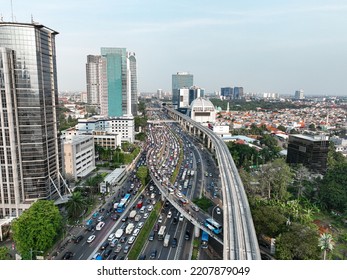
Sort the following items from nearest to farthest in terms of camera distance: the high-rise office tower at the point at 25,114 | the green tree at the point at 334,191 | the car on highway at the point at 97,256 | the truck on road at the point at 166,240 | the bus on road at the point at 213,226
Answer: the car on highway at the point at 97,256, the bus on road at the point at 213,226, the truck on road at the point at 166,240, the high-rise office tower at the point at 25,114, the green tree at the point at 334,191

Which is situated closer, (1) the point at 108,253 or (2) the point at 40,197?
(1) the point at 108,253

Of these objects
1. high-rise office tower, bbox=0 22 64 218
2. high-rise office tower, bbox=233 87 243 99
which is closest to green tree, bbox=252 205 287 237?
high-rise office tower, bbox=0 22 64 218

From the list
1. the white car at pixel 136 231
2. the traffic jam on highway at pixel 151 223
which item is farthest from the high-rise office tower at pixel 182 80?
the white car at pixel 136 231

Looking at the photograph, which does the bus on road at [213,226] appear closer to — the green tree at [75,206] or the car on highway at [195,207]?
the car on highway at [195,207]

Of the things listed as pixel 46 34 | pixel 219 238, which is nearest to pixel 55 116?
pixel 46 34

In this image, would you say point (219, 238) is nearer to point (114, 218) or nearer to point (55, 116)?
point (114, 218)

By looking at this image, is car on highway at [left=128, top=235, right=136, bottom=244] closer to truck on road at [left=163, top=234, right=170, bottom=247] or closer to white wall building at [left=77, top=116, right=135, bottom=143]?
truck on road at [left=163, top=234, right=170, bottom=247]

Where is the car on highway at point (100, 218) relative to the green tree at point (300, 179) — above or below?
below

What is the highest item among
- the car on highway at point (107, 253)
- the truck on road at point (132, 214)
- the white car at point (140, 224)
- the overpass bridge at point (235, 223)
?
the overpass bridge at point (235, 223)
